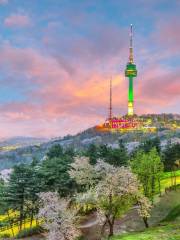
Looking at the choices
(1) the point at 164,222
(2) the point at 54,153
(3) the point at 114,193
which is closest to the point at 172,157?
(2) the point at 54,153

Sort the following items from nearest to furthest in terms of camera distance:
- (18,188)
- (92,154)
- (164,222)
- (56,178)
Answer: (164,222), (18,188), (56,178), (92,154)

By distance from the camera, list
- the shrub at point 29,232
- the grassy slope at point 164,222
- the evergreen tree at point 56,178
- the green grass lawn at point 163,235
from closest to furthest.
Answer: the green grass lawn at point 163,235
the grassy slope at point 164,222
the shrub at point 29,232
the evergreen tree at point 56,178

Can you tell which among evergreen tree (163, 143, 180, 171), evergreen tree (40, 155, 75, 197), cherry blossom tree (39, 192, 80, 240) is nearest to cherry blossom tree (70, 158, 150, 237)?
cherry blossom tree (39, 192, 80, 240)

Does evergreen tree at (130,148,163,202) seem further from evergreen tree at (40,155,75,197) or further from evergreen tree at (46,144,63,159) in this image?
evergreen tree at (46,144,63,159)

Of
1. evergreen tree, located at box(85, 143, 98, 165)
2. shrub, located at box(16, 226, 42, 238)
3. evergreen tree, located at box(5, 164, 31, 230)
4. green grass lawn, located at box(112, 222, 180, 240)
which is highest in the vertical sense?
evergreen tree, located at box(85, 143, 98, 165)

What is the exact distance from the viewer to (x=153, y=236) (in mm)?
61188

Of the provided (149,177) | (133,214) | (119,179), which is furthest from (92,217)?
(119,179)

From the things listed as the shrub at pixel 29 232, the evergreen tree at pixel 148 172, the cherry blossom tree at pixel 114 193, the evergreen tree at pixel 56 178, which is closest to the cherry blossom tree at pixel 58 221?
the cherry blossom tree at pixel 114 193

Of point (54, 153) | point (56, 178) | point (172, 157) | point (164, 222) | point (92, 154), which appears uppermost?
point (54, 153)

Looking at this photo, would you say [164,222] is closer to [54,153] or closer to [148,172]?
[148,172]

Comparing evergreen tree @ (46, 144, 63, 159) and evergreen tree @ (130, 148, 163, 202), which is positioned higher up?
evergreen tree @ (46, 144, 63, 159)

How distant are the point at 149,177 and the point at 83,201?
2834 centimetres

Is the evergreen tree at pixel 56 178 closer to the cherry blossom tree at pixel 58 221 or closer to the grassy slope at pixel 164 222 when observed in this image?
the grassy slope at pixel 164 222

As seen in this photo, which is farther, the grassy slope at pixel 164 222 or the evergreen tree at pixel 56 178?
the evergreen tree at pixel 56 178
